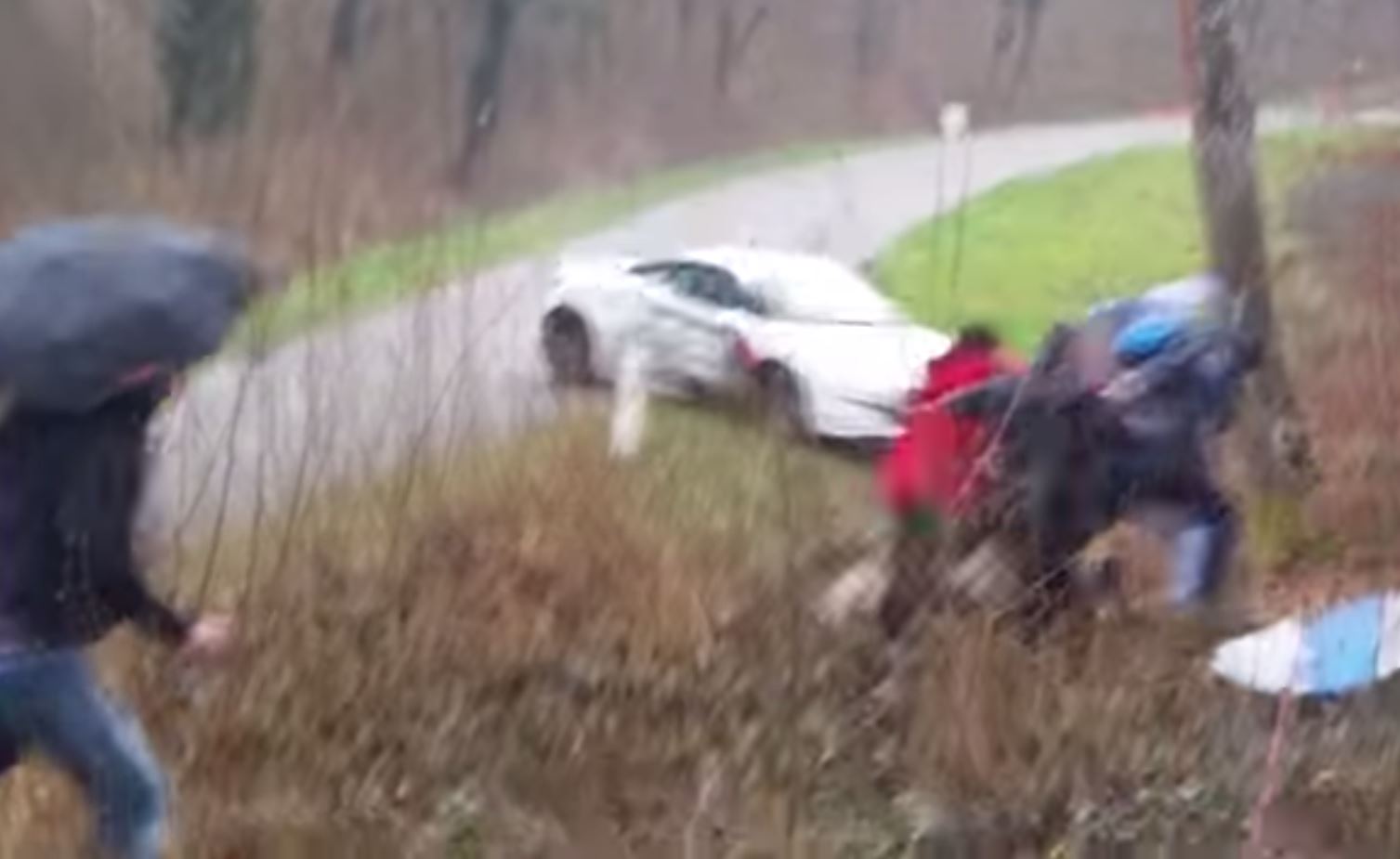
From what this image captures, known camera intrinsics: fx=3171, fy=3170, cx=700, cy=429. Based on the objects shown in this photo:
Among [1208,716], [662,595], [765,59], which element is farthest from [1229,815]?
[765,59]

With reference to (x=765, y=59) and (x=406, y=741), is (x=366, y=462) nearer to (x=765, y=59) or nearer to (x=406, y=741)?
(x=406, y=741)

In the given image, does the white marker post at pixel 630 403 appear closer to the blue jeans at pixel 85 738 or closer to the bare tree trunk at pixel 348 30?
the bare tree trunk at pixel 348 30

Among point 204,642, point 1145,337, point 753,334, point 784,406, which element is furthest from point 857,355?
point 204,642

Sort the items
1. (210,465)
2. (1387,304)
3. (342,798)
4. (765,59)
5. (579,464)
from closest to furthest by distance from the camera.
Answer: (342,798) < (210,465) < (579,464) < (1387,304) < (765,59)

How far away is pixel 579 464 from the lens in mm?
7742

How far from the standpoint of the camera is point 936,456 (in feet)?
24.4

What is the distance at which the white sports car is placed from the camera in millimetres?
7750

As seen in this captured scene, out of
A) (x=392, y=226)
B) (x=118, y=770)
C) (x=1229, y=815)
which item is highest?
(x=392, y=226)

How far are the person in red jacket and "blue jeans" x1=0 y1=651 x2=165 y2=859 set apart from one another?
2.14 meters

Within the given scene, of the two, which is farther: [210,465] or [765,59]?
[765,59]

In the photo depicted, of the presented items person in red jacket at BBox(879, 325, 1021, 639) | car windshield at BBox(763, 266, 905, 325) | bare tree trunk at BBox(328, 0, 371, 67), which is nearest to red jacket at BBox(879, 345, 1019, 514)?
person in red jacket at BBox(879, 325, 1021, 639)

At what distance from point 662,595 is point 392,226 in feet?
3.66

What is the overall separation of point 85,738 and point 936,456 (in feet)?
8.42

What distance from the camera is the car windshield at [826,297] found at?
848cm
